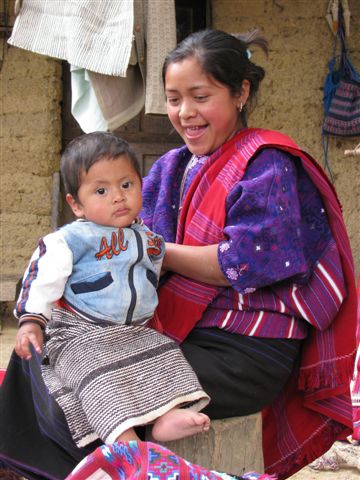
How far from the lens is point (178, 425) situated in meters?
1.82

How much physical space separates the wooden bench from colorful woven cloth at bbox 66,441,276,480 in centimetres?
32

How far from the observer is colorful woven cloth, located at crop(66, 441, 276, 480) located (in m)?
1.59

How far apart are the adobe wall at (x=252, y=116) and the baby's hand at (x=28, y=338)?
140 inches

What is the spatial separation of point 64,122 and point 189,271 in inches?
144

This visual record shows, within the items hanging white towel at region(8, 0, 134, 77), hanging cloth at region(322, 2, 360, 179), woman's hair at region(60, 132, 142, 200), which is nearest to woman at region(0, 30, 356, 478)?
woman's hair at region(60, 132, 142, 200)

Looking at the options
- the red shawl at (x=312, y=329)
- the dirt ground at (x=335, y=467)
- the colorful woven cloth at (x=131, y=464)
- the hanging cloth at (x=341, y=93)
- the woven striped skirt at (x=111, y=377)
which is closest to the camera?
the colorful woven cloth at (x=131, y=464)

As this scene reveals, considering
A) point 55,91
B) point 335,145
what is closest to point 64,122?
point 55,91

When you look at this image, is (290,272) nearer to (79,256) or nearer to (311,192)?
(311,192)

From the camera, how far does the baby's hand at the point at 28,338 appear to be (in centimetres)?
189

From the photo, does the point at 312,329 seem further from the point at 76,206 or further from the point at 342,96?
the point at 342,96

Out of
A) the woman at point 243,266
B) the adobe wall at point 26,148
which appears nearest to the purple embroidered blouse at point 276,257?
the woman at point 243,266

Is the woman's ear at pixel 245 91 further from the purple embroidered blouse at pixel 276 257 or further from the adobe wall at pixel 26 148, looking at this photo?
the adobe wall at pixel 26 148

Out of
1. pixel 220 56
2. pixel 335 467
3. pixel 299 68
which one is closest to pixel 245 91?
pixel 220 56

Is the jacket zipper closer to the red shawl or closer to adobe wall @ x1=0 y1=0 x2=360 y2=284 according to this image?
the red shawl
